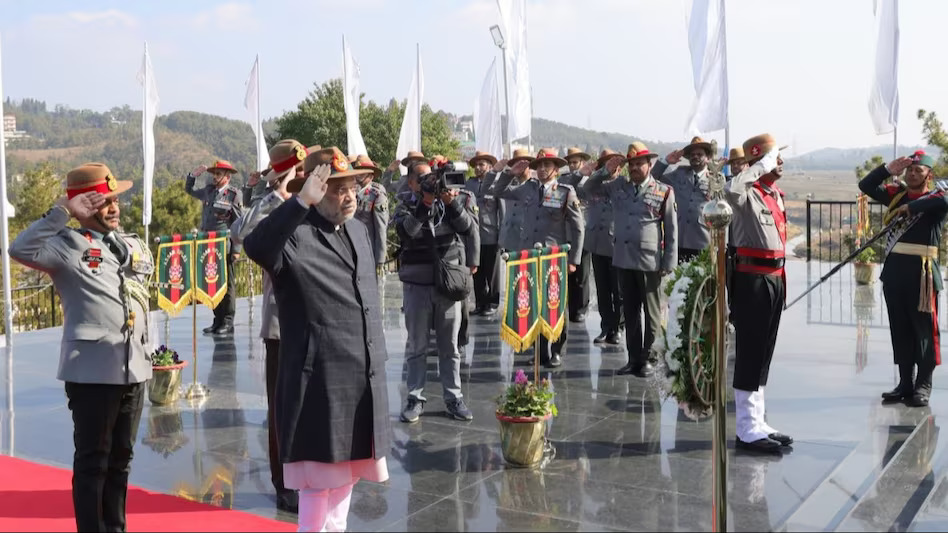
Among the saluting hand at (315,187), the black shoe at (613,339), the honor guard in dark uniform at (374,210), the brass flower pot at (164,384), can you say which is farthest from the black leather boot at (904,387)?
the brass flower pot at (164,384)

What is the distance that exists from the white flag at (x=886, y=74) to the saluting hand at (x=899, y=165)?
332 centimetres

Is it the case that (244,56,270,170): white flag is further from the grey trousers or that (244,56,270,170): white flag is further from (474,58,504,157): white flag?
the grey trousers

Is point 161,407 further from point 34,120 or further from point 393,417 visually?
point 34,120

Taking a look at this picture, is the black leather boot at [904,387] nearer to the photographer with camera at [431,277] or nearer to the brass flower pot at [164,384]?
the photographer with camera at [431,277]

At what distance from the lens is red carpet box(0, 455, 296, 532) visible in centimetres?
464

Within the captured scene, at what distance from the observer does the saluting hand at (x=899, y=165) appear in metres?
6.79

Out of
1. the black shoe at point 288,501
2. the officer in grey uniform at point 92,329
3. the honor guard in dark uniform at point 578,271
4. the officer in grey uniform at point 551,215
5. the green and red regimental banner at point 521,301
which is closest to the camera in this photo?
the officer in grey uniform at point 92,329

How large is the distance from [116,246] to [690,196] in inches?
281

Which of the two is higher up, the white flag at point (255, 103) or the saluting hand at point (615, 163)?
the white flag at point (255, 103)

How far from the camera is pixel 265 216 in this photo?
463 cm

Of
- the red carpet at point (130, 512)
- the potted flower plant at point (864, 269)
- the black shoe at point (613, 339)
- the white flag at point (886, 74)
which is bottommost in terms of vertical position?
the red carpet at point (130, 512)

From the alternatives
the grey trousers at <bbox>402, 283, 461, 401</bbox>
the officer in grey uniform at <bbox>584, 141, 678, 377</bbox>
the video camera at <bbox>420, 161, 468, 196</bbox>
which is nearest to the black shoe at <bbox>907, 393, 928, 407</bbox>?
the officer in grey uniform at <bbox>584, 141, 678, 377</bbox>

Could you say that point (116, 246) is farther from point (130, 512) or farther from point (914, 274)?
point (914, 274)

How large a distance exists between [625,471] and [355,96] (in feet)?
34.4
